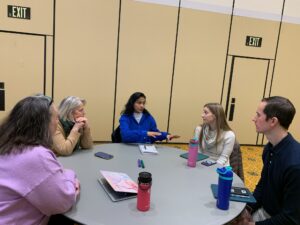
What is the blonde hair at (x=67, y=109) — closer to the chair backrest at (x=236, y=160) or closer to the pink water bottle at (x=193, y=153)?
the pink water bottle at (x=193, y=153)

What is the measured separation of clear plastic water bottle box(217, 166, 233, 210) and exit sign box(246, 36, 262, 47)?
465cm

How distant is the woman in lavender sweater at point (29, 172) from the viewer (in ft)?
4.13

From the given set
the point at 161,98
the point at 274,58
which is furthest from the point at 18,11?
the point at 274,58

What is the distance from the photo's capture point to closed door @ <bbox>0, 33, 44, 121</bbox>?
449 cm

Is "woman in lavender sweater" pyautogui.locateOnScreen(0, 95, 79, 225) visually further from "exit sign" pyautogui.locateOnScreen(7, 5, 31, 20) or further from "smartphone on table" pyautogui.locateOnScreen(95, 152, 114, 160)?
"exit sign" pyautogui.locateOnScreen(7, 5, 31, 20)

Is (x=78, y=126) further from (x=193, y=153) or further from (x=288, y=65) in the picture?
(x=288, y=65)

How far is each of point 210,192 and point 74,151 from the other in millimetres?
1245

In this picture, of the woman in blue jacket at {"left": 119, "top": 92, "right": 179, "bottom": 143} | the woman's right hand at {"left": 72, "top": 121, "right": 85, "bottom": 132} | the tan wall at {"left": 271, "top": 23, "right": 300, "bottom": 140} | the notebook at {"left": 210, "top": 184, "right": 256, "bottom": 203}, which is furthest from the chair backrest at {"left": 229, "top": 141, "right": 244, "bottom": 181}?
the tan wall at {"left": 271, "top": 23, "right": 300, "bottom": 140}

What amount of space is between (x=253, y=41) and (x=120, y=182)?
489 centimetres

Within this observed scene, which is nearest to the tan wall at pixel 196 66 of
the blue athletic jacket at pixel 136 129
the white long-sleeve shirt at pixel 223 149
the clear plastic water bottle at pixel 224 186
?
the blue athletic jacket at pixel 136 129

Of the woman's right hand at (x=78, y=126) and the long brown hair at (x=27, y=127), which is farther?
the woman's right hand at (x=78, y=126)

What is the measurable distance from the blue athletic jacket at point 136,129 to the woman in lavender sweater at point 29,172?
146cm

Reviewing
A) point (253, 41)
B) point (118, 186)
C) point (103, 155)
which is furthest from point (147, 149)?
point (253, 41)

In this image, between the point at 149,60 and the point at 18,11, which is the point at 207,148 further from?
the point at 18,11
